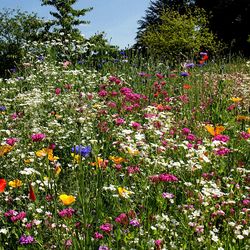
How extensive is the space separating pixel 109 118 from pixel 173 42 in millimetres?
12902

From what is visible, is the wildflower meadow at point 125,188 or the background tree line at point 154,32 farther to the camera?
the background tree line at point 154,32

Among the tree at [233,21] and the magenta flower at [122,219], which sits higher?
the tree at [233,21]

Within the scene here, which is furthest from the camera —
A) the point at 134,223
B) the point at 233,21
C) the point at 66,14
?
the point at 233,21

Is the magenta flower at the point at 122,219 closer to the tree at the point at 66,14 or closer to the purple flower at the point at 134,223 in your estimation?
the purple flower at the point at 134,223

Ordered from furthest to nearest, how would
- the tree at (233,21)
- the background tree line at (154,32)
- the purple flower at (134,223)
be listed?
1. the tree at (233,21)
2. the background tree line at (154,32)
3. the purple flower at (134,223)

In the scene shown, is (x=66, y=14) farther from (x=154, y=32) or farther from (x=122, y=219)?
(x=122, y=219)

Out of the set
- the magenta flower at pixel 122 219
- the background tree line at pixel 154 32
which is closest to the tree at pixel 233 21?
the background tree line at pixel 154 32

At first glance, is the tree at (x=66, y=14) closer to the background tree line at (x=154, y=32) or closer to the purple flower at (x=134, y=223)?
the background tree line at (x=154, y=32)

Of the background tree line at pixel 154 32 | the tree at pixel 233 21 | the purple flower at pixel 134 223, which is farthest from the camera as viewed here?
the tree at pixel 233 21

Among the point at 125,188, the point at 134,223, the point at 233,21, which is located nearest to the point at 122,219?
the point at 134,223

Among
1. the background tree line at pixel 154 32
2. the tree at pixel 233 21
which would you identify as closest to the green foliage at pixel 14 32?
the background tree line at pixel 154 32

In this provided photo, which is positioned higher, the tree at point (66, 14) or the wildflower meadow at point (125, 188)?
the tree at point (66, 14)

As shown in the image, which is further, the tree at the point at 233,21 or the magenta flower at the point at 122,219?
the tree at the point at 233,21

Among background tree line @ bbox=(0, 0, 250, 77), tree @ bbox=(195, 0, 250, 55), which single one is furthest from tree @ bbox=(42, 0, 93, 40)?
tree @ bbox=(195, 0, 250, 55)
